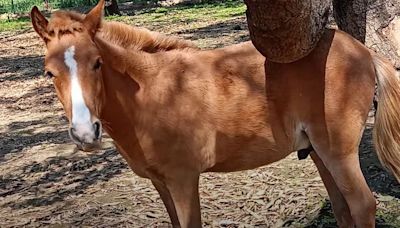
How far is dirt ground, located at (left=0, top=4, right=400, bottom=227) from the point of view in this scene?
4.32m

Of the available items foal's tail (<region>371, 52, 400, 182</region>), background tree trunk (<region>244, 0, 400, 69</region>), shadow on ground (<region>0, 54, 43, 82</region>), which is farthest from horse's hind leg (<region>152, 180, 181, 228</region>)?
shadow on ground (<region>0, 54, 43, 82</region>)

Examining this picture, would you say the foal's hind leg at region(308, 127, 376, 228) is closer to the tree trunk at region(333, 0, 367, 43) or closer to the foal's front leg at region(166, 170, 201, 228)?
the foal's front leg at region(166, 170, 201, 228)

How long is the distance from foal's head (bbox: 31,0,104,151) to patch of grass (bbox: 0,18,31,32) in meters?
14.2

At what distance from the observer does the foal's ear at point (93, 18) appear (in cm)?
318

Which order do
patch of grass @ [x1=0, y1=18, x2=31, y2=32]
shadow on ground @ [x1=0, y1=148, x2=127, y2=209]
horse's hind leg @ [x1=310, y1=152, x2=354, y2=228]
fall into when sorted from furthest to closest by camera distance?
1. patch of grass @ [x1=0, y1=18, x2=31, y2=32]
2. shadow on ground @ [x1=0, y1=148, x2=127, y2=209]
3. horse's hind leg @ [x1=310, y1=152, x2=354, y2=228]

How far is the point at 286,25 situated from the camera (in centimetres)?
280

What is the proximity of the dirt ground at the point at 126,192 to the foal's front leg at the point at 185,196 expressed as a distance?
0.82 meters

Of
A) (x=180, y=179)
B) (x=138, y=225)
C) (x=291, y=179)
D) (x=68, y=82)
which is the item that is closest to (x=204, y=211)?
(x=138, y=225)

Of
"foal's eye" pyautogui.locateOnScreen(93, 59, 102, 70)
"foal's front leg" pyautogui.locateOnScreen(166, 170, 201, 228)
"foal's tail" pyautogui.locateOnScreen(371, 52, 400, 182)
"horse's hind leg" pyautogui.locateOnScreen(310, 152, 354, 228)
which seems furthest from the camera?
"horse's hind leg" pyautogui.locateOnScreen(310, 152, 354, 228)

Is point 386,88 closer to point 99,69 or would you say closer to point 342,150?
point 342,150

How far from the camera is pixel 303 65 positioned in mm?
3352

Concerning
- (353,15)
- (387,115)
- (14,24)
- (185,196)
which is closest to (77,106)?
(185,196)

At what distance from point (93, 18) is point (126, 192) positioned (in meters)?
2.03

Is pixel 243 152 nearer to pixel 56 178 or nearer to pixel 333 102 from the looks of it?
pixel 333 102
